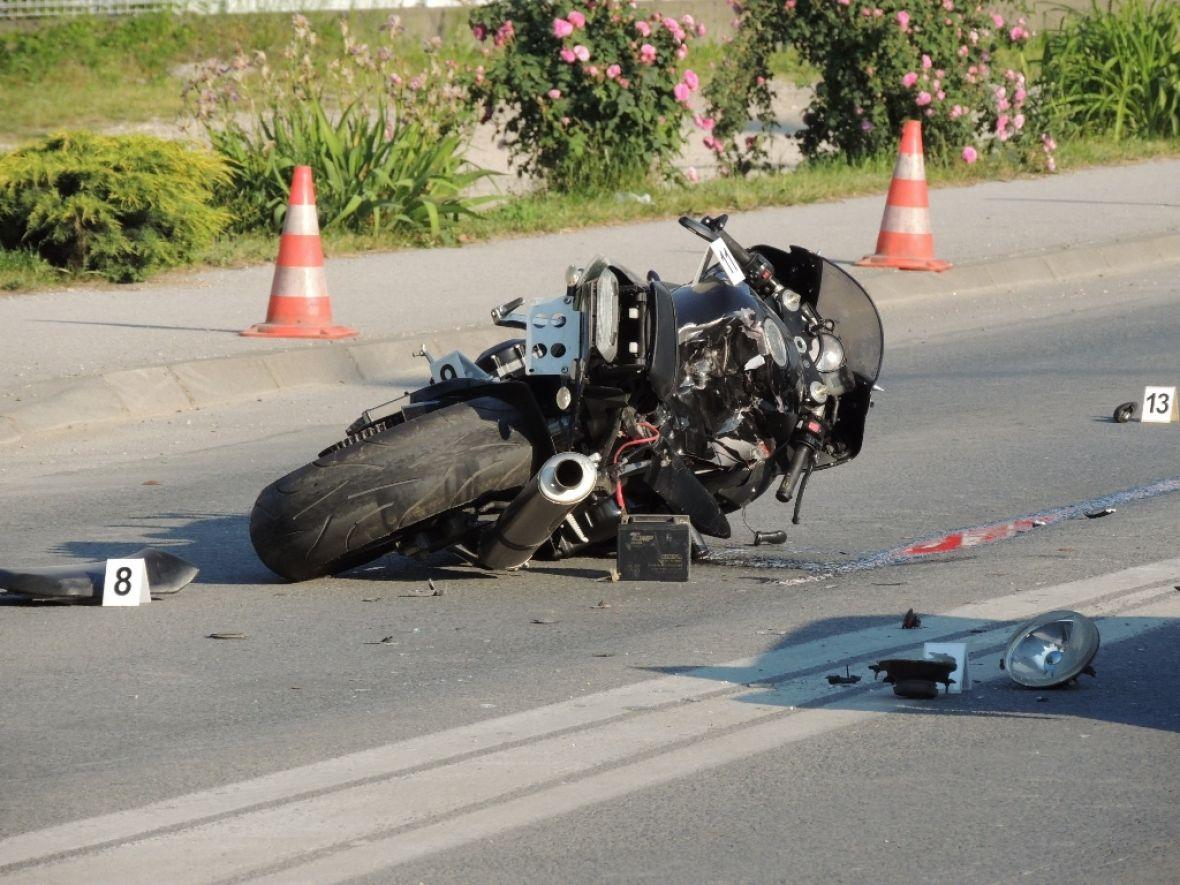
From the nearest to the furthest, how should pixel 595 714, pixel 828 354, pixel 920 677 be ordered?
pixel 595 714
pixel 920 677
pixel 828 354

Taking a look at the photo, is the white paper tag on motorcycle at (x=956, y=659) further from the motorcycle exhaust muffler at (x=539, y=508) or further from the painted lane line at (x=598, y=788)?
the motorcycle exhaust muffler at (x=539, y=508)

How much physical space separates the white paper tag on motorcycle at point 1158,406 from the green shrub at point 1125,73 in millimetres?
11964

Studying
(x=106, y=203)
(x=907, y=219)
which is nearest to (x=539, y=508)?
(x=106, y=203)

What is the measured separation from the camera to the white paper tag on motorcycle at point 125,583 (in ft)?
21.8

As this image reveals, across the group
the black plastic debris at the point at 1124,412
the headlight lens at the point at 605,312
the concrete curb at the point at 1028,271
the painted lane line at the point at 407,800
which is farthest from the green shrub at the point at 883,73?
the painted lane line at the point at 407,800

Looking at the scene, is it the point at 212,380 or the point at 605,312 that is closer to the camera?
the point at 605,312

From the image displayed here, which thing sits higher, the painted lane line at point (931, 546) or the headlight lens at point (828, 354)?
the headlight lens at point (828, 354)

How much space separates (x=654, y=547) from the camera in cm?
678

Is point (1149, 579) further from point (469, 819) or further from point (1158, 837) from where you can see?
point (469, 819)

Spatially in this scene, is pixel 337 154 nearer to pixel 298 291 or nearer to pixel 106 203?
pixel 106 203

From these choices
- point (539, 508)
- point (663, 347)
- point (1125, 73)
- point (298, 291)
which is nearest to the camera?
point (539, 508)

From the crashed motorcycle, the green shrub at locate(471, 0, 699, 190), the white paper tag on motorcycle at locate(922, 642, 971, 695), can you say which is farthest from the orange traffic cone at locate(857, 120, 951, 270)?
the white paper tag on motorcycle at locate(922, 642, 971, 695)

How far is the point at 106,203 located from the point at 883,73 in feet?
26.3

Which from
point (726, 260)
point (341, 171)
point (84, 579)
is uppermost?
point (341, 171)
